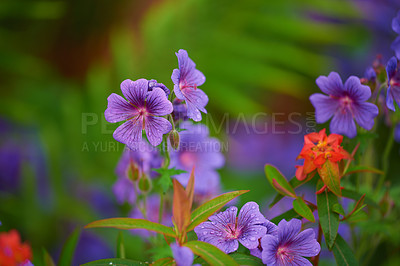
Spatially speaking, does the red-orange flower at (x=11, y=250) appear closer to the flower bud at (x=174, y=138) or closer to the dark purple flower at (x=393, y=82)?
the flower bud at (x=174, y=138)

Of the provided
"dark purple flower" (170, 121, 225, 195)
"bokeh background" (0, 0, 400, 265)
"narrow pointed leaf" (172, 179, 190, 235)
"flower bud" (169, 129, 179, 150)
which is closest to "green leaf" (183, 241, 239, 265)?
"narrow pointed leaf" (172, 179, 190, 235)

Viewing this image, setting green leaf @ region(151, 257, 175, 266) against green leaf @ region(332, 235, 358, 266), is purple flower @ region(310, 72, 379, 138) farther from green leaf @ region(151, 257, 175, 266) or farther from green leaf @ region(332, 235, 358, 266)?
green leaf @ region(151, 257, 175, 266)

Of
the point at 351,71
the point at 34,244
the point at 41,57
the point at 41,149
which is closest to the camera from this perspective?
the point at 34,244

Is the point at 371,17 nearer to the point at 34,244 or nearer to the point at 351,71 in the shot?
the point at 351,71

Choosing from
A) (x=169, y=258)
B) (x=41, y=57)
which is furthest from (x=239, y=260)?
(x=41, y=57)

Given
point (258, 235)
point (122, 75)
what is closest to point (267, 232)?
point (258, 235)
